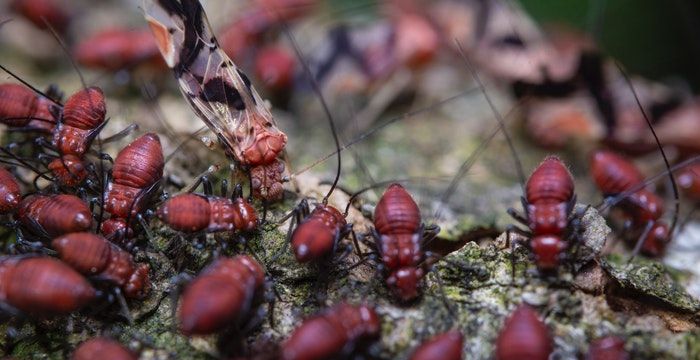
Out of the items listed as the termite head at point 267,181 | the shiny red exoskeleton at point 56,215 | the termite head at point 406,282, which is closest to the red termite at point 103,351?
the shiny red exoskeleton at point 56,215

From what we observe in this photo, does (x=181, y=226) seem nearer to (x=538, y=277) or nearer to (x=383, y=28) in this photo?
(x=538, y=277)

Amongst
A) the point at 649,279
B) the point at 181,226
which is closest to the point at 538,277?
the point at 649,279

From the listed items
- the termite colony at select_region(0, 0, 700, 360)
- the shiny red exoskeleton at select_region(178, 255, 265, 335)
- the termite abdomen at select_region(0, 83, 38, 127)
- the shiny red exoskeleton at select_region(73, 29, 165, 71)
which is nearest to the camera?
the shiny red exoskeleton at select_region(178, 255, 265, 335)

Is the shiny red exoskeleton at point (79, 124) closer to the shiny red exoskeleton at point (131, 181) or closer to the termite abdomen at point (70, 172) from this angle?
the termite abdomen at point (70, 172)

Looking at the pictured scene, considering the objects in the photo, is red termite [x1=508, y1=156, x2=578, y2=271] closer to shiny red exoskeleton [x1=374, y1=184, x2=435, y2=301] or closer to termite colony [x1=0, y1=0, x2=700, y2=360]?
termite colony [x1=0, y1=0, x2=700, y2=360]

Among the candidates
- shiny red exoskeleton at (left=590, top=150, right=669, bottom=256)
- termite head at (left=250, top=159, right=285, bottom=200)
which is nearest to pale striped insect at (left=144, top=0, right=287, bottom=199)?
termite head at (left=250, top=159, right=285, bottom=200)

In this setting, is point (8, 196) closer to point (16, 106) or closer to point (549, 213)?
point (16, 106)
